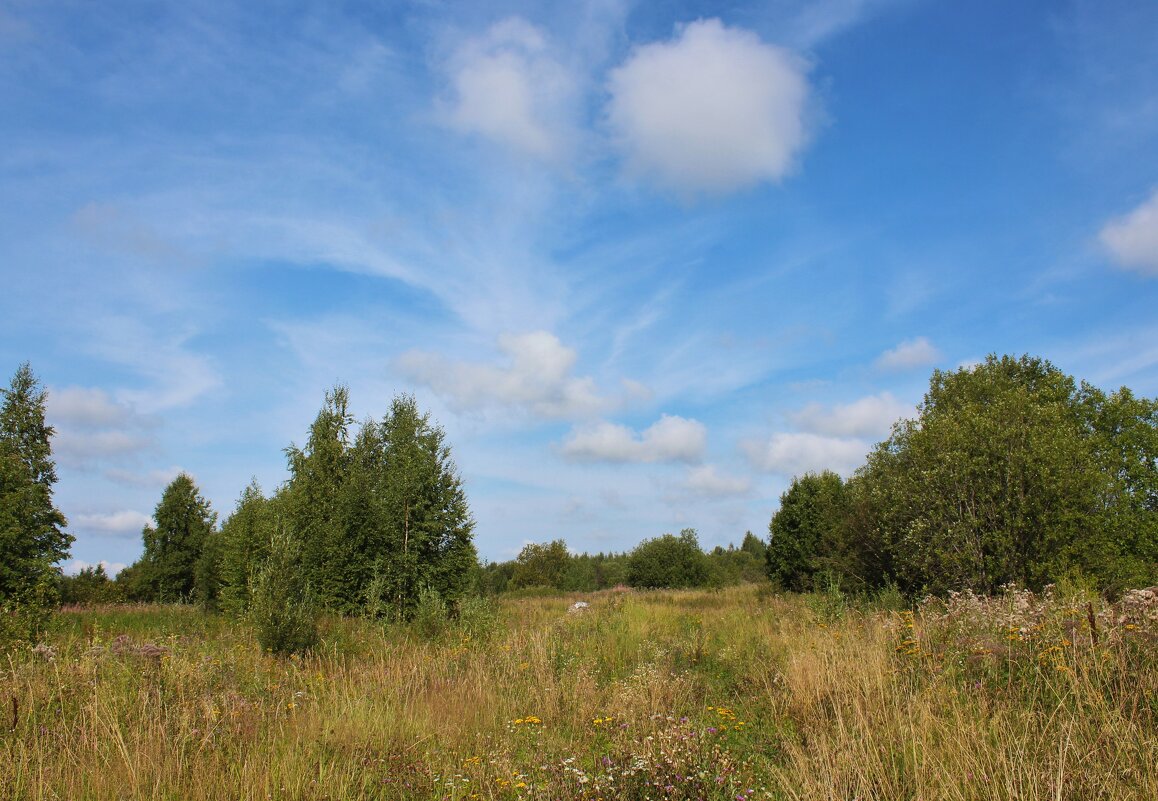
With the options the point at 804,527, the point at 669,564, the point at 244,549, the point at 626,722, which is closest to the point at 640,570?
the point at 669,564

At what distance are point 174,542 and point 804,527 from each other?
124 feet

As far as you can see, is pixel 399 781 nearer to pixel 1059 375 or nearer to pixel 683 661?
pixel 683 661

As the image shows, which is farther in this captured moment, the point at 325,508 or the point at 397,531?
the point at 325,508

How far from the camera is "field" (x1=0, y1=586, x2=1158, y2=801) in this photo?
365cm

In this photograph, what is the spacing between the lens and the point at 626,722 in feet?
17.2

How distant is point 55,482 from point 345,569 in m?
20.7

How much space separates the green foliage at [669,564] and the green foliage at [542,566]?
941 cm

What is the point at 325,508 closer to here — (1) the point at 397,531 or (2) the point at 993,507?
(1) the point at 397,531

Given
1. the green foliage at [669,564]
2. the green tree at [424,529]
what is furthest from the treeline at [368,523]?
the green foliage at [669,564]

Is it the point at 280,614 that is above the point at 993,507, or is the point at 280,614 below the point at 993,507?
below

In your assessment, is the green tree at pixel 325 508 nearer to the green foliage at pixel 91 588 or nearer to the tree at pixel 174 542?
the green foliage at pixel 91 588

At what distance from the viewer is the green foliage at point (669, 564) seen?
43.8m

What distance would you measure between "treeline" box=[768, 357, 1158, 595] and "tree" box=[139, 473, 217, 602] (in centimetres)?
3624

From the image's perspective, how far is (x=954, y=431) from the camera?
15586mm
